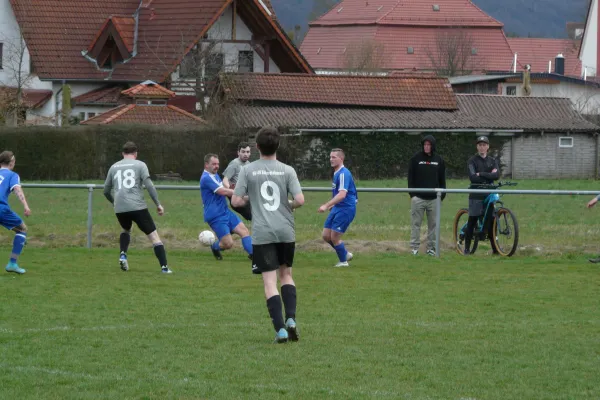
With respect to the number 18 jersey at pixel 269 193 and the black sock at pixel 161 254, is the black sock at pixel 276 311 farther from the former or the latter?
the black sock at pixel 161 254

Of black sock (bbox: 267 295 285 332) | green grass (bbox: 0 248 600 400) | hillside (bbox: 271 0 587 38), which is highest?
hillside (bbox: 271 0 587 38)

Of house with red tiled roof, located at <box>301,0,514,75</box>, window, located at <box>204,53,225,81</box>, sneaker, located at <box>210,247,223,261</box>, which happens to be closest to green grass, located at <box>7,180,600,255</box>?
sneaker, located at <box>210,247,223,261</box>

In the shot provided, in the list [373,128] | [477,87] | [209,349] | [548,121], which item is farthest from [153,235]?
[477,87]

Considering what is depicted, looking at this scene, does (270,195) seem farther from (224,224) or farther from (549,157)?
(549,157)

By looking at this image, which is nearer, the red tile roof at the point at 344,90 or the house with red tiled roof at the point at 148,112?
the house with red tiled roof at the point at 148,112

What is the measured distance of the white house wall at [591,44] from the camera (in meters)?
86.2

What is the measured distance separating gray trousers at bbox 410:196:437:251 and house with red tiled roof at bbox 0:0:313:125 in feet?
105

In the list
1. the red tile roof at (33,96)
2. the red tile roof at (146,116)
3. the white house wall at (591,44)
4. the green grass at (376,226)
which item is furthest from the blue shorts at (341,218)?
the white house wall at (591,44)

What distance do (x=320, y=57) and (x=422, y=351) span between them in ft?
278

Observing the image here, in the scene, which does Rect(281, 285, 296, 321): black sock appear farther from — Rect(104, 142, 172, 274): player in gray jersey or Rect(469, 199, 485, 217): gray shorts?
Rect(469, 199, 485, 217): gray shorts

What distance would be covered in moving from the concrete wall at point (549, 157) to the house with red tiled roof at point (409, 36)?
35200 mm

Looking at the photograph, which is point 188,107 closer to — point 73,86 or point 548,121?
point 73,86

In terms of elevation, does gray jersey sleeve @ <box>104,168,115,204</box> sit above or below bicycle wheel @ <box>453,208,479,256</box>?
above

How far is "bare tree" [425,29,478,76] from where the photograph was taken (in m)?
85.6
